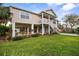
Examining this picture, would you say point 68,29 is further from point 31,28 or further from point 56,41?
A: point 31,28

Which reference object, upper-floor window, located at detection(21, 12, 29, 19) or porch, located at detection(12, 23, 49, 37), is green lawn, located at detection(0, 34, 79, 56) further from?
upper-floor window, located at detection(21, 12, 29, 19)

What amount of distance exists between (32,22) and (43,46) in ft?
1.29

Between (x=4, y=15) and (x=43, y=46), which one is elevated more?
(x=4, y=15)

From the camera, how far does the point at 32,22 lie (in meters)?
3.43

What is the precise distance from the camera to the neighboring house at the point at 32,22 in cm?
335

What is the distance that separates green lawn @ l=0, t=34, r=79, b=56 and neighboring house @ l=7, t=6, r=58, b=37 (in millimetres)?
123

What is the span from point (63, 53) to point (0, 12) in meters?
1.05

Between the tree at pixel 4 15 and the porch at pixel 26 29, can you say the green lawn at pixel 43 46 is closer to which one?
the porch at pixel 26 29

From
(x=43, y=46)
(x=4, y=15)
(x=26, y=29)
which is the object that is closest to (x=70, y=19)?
(x=43, y=46)

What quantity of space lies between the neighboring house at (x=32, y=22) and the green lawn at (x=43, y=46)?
0.40 feet

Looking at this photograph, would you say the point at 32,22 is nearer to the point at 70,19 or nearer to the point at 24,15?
the point at 24,15

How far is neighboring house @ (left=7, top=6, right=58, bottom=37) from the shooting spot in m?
3.35

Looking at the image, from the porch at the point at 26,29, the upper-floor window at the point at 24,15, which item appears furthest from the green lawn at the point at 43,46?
the upper-floor window at the point at 24,15

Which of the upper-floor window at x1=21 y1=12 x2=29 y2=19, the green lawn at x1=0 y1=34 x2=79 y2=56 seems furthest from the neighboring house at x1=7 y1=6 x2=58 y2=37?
the green lawn at x1=0 y1=34 x2=79 y2=56
